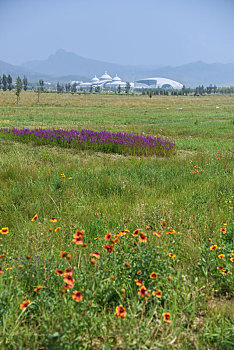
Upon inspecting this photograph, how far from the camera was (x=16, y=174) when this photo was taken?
19.5 ft

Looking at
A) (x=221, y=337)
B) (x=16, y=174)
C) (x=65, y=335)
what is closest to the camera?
(x=65, y=335)

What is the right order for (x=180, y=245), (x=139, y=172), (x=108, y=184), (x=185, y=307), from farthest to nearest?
(x=139, y=172)
(x=108, y=184)
(x=180, y=245)
(x=185, y=307)

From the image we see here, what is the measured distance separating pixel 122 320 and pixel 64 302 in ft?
1.48

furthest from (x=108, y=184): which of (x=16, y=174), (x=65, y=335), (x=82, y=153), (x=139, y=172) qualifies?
(x=82, y=153)

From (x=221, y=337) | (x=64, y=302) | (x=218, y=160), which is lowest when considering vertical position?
(x=221, y=337)

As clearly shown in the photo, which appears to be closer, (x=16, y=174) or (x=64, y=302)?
(x=64, y=302)

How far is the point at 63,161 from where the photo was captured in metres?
8.26

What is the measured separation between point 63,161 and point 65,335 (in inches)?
275

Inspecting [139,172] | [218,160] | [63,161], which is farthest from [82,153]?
[218,160]

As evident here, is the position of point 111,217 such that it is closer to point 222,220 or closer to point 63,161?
point 222,220

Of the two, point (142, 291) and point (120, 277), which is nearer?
point (142, 291)

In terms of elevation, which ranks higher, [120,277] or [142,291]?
[142,291]

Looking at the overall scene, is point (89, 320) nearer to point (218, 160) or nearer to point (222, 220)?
point (222, 220)

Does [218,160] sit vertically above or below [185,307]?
above
